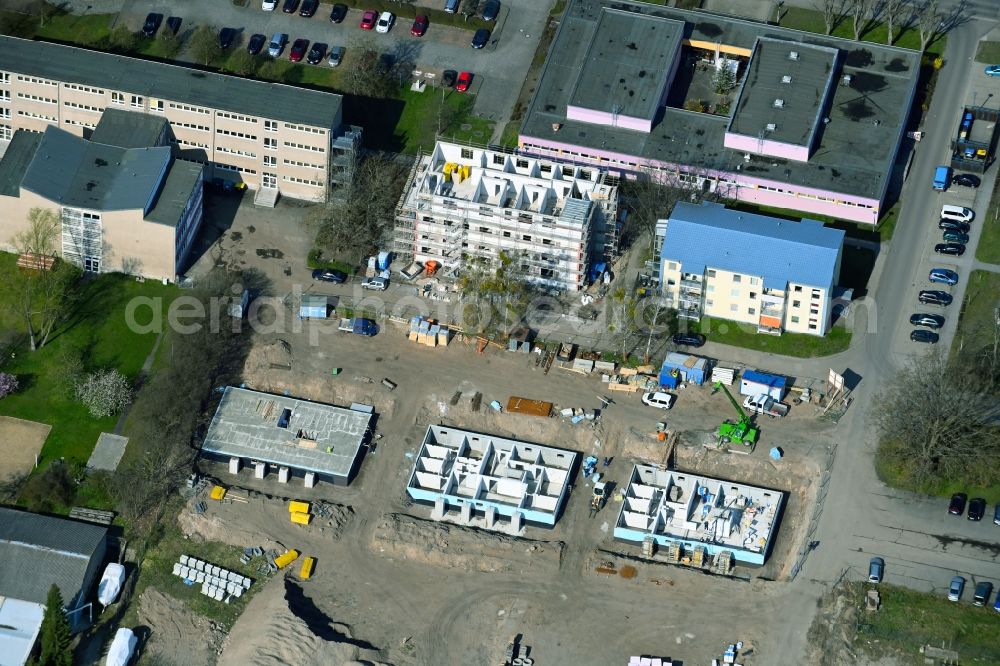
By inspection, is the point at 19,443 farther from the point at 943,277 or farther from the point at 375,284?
the point at 943,277

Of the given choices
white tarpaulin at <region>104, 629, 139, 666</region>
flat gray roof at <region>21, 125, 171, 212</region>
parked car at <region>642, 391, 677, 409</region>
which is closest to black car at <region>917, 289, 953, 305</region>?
parked car at <region>642, 391, 677, 409</region>

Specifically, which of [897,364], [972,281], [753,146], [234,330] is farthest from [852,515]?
[234,330]

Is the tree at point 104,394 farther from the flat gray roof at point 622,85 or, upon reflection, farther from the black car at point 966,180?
→ the black car at point 966,180

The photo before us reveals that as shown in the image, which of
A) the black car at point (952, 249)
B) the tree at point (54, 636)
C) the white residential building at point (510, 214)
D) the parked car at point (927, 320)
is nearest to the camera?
the tree at point (54, 636)

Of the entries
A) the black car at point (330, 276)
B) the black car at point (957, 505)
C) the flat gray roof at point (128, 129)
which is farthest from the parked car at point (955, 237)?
the flat gray roof at point (128, 129)

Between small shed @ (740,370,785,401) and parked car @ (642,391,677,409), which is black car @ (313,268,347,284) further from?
small shed @ (740,370,785,401)

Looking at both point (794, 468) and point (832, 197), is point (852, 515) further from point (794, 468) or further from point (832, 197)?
point (832, 197)
